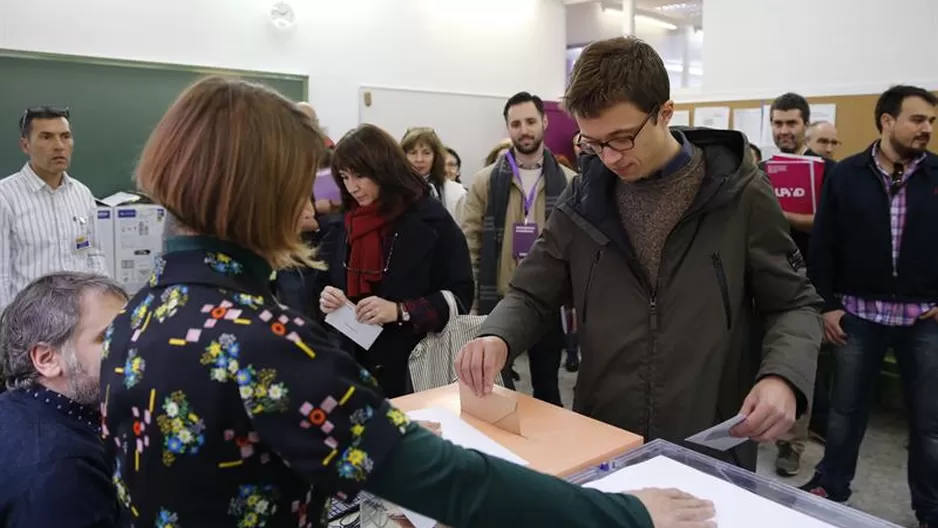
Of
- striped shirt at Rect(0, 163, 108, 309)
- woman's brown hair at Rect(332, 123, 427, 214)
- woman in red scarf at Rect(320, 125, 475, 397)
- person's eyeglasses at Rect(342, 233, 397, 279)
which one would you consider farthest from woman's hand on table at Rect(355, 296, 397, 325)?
striped shirt at Rect(0, 163, 108, 309)

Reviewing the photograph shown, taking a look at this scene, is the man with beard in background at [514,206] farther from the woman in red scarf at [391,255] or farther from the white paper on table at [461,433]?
the white paper on table at [461,433]

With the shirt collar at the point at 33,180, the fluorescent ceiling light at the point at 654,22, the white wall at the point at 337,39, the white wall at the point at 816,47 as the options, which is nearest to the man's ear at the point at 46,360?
the shirt collar at the point at 33,180

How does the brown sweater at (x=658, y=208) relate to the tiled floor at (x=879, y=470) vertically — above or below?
above

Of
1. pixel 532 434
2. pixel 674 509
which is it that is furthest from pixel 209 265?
pixel 532 434

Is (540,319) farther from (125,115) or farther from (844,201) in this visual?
(125,115)

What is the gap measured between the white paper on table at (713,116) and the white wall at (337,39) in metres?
2.08

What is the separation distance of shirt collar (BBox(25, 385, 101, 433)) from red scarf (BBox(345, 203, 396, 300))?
119 centimetres

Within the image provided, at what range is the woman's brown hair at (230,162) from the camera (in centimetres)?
75

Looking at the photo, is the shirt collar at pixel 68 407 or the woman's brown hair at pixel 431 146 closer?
the shirt collar at pixel 68 407

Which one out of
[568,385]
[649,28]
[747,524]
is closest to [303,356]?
[747,524]

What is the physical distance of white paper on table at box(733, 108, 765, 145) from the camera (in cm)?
530

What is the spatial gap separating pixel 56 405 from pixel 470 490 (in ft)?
3.11

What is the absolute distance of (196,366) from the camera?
Answer: 69 cm

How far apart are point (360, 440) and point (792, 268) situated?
109 cm
